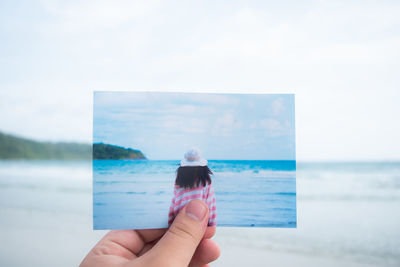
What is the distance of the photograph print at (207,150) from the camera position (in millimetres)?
1019

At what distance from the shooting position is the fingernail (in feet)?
3.29

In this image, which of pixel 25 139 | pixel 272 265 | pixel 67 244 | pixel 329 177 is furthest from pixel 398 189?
pixel 25 139

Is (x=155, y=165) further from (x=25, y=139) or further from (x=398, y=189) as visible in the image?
(x=25, y=139)

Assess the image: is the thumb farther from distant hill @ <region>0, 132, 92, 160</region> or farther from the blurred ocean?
distant hill @ <region>0, 132, 92, 160</region>

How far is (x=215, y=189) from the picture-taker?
3.47 ft

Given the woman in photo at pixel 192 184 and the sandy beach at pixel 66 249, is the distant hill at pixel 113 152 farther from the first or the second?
the sandy beach at pixel 66 249

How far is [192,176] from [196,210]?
12 centimetres

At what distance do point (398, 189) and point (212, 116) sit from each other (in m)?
5.88

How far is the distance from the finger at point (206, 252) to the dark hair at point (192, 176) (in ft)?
1.24

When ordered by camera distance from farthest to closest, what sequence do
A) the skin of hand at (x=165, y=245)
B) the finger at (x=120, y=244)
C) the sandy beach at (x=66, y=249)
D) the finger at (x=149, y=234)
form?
1. the sandy beach at (x=66, y=249)
2. the finger at (x=149, y=234)
3. the finger at (x=120, y=244)
4. the skin of hand at (x=165, y=245)

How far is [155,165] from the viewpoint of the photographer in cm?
104

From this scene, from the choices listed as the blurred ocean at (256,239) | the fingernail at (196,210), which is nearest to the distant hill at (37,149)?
the blurred ocean at (256,239)

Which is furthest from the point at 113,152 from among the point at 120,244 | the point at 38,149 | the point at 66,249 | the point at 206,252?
the point at 38,149

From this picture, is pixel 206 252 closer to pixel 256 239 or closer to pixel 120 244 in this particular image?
pixel 120 244
